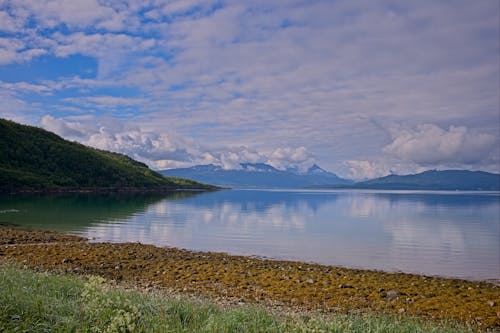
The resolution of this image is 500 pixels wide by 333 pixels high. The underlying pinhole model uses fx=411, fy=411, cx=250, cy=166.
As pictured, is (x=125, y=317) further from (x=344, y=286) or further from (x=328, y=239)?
(x=328, y=239)

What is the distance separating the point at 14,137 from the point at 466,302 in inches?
6770

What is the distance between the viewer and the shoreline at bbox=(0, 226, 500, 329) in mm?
15875

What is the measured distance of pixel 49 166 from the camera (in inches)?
5906

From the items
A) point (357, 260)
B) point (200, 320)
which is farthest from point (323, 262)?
point (200, 320)

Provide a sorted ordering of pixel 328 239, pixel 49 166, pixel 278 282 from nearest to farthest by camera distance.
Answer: pixel 278 282 → pixel 328 239 → pixel 49 166

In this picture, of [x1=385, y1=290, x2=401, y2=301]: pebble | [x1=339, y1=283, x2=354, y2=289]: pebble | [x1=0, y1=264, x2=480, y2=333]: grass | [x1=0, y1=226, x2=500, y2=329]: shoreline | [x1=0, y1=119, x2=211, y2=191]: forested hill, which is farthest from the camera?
[x1=0, y1=119, x2=211, y2=191]: forested hill

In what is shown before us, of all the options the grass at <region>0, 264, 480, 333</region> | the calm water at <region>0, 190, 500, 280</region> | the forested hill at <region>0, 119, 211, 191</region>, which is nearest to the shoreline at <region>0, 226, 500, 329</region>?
the calm water at <region>0, 190, 500, 280</region>

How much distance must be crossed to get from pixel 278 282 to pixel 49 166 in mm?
150374

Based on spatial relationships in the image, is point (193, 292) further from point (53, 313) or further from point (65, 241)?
Answer: point (65, 241)

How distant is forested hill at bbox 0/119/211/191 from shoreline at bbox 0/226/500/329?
10062 cm

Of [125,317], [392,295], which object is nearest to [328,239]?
[392,295]

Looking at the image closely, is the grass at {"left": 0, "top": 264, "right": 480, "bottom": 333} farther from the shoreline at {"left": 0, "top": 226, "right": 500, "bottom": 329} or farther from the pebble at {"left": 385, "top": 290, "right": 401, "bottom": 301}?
the pebble at {"left": 385, "top": 290, "right": 401, "bottom": 301}

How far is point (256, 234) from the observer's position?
41.8 metres

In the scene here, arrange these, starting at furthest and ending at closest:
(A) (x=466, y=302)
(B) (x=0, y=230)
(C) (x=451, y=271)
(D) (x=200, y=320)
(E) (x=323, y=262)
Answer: (B) (x=0, y=230) < (E) (x=323, y=262) < (C) (x=451, y=271) < (A) (x=466, y=302) < (D) (x=200, y=320)
